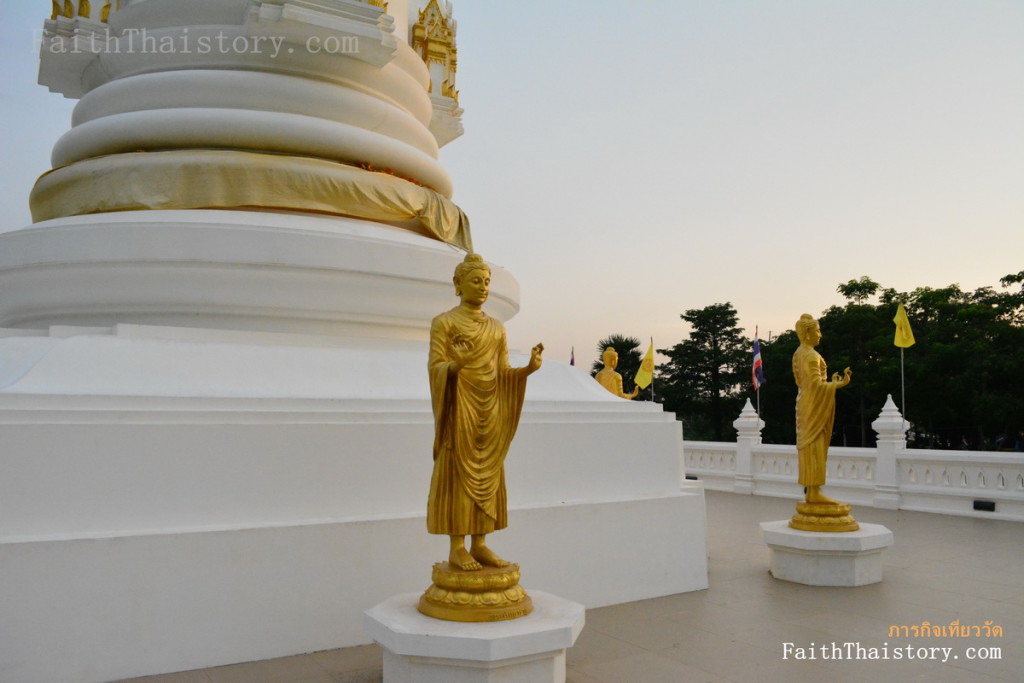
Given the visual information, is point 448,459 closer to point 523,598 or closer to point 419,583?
point 523,598

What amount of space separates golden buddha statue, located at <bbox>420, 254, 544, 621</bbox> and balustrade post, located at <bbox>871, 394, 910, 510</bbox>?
35.8 ft

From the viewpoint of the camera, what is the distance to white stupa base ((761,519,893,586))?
734 cm

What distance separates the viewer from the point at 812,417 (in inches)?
321

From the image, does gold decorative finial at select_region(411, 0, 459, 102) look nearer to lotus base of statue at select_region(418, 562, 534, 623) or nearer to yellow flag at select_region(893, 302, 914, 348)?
lotus base of statue at select_region(418, 562, 534, 623)

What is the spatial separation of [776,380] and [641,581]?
39.6 m

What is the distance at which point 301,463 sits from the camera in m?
5.57

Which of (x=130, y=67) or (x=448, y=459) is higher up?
(x=130, y=67)

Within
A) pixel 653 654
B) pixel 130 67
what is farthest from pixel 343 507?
pixel 130 67

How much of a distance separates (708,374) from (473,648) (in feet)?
155

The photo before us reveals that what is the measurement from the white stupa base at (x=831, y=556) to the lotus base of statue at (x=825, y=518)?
7 cm
